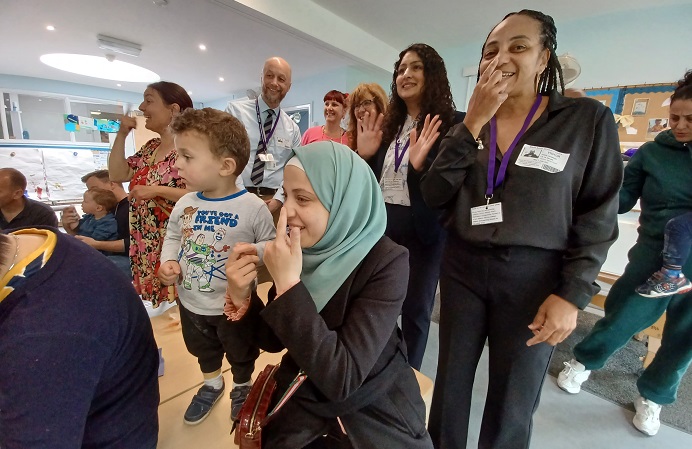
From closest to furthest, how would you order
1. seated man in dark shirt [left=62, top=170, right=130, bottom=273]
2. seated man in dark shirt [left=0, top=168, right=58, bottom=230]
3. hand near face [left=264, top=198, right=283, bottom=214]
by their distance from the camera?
hand near face [left=264, top=198, right=283, bottom=214] < seated man in dark shirt [left=0, top=168, right=58, bottom=230] < seated man in dark shirt [left=62, top=170, right=130, bottom=273]

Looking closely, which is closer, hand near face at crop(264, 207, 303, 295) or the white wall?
hand near face at crop(264, 207, 303, 295)

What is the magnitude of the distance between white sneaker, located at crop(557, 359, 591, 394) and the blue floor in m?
0.04

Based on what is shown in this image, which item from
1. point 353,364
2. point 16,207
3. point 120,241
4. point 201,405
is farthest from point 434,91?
point 16,207

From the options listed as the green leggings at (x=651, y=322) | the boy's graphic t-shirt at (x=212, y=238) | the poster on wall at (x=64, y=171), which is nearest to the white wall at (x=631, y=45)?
the green leggings at (x=651, y=322)

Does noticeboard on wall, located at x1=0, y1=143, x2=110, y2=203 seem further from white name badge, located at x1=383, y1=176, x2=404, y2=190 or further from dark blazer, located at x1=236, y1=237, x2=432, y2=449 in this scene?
dark blazer, located at x1=236, y1=237, x2=432, y2=449

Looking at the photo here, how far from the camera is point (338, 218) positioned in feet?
2.44

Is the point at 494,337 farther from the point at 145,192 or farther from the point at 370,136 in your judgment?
the point at 145,192

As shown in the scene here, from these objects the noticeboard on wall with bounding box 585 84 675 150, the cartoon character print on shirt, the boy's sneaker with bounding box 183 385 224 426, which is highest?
the noticeboard on wall with bounding box 585 84 675 150

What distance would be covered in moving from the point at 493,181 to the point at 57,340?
1170mm

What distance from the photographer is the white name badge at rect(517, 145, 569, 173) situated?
0.90 m

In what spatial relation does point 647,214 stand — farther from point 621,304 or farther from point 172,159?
point 172,159

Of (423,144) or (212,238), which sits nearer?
(212,238)

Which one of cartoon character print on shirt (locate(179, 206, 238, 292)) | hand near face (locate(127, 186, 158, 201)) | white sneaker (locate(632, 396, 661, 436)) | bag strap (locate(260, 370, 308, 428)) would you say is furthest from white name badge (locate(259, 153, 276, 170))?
white sneaker (locate(632, 396, 661, 436))

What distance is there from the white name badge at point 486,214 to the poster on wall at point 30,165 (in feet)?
25.3
